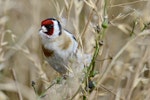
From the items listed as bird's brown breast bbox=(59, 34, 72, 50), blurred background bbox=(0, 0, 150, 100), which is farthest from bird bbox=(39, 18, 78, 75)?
blurred background bbox=(0, 0, 150, 100)

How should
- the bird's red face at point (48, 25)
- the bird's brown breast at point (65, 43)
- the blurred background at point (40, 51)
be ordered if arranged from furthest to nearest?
the blurred background at point (40, 51)
the bird's brown breast at point (65, 43)
the bird's red face at point (48, 25)

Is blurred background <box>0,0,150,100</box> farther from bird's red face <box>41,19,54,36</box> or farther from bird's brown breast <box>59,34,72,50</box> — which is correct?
bird's red face <box>41,19,54,36</box>

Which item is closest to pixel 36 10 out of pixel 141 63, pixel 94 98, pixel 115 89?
pixel 115 89

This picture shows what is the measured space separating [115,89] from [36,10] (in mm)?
880

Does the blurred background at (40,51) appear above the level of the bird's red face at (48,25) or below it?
below

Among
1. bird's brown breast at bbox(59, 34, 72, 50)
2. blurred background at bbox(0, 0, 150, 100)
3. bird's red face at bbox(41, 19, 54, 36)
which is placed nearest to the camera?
bird's red face at bbox(41, 19, 54, 36)

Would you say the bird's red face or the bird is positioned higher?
the bird's red face

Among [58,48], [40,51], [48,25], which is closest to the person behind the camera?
[48,25]

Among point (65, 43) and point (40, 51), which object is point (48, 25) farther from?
point (40, 51)

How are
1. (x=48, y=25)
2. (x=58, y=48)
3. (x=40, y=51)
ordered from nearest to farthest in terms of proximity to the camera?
1. (x=48, y=25)
2. (x=58, y=48)
3. (x=40, y=51)

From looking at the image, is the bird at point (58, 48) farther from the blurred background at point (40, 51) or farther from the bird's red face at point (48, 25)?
the blurred background at point (40, 51)

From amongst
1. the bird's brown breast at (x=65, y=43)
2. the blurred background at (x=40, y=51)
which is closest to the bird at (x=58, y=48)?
the bird's brown breast at (x=65, y=43)

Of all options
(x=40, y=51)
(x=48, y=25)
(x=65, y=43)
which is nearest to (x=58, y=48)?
(x=65, y=43)

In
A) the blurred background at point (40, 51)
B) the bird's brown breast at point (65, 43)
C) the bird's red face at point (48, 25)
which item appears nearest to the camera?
the bird's red face at point (48, 25)
